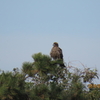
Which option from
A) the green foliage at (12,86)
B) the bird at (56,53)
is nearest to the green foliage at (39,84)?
the green foliage at (12,86)

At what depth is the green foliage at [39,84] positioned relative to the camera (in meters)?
6.48

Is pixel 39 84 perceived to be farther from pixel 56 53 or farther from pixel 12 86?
pixel 56 53

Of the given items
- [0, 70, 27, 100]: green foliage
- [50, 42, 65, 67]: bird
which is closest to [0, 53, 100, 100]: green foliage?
[0, 70, 27, 100]: green foliage

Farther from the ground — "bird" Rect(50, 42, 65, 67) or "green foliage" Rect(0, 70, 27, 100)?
"bird" Rect(50, 42, 65, 67)

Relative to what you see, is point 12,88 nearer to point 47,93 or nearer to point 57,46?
point 47,93

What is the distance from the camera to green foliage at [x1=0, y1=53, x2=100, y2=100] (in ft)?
21.3

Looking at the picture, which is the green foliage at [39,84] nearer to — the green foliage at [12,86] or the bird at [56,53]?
the green foliage at [12,86]

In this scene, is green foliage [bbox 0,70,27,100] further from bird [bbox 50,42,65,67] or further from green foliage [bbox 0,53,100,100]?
bird [bbox 50,42,65,67]

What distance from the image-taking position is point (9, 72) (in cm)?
675

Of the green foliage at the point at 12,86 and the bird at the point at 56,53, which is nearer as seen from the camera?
the green foliage at the point at 12,86

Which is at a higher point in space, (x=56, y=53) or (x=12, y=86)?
(x=56, y=53)

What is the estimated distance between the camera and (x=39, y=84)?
23.2 feet

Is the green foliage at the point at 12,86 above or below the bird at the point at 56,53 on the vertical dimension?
below

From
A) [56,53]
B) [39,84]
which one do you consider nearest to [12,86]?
[39,84]
